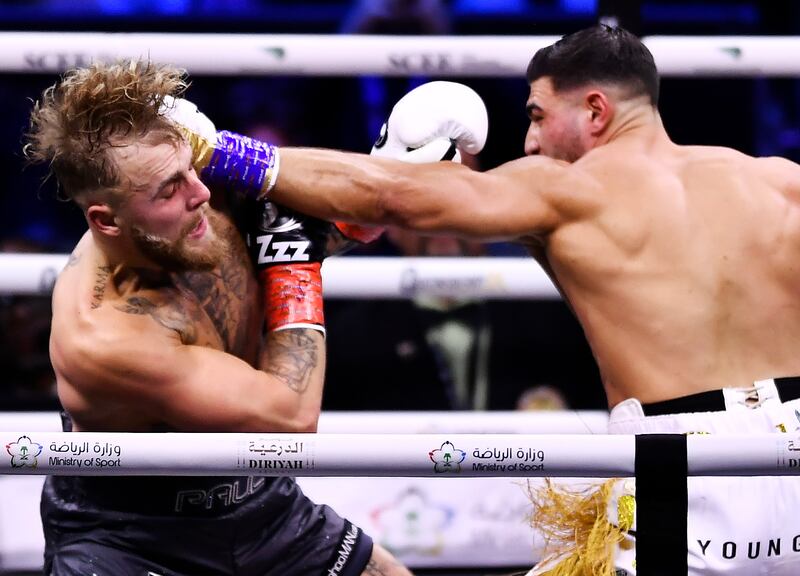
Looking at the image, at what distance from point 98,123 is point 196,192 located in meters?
0.20

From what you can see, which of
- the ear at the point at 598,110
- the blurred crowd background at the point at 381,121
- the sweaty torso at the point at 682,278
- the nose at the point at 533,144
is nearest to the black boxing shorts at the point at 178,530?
the sweaty torso at the point at 682,278

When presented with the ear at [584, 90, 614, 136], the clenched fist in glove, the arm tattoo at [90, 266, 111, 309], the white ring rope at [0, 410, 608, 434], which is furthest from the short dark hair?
the arm tattoo at [90, 266, 111, 309]

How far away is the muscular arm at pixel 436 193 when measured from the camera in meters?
2.17

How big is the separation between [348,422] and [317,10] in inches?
92.8

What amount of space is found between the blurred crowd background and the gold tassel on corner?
1.51 metres

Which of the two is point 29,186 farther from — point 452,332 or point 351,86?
point 452,332

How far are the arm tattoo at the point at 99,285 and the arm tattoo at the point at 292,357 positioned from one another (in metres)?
0.31

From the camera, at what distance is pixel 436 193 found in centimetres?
219

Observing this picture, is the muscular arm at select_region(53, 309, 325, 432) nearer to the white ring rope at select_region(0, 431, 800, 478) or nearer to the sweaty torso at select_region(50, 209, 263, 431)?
the sweaty torso at select_region(50, 209, 263, 431)

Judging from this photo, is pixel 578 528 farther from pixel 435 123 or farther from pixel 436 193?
pixel 435 123

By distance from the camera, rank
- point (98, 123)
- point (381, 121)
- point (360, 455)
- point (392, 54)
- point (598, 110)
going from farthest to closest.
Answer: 1. point (381, 121)
2. point (392, 54)
3. point (598, 110)
4. point (98, 123)
5. point (360, 455)

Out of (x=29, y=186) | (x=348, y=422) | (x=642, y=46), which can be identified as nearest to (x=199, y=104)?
(x=29, y=186)

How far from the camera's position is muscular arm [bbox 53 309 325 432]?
207 centimetres

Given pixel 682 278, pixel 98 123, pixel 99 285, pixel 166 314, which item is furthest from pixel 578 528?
pixel 98 123
